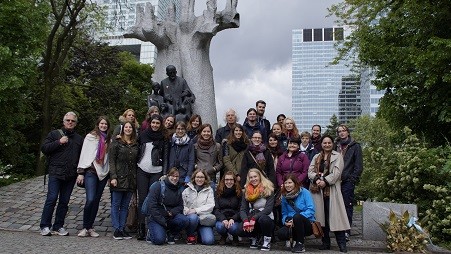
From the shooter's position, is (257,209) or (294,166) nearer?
(257,209)

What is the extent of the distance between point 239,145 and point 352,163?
1.70 m

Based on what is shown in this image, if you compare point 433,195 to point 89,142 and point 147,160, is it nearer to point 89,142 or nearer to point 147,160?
point 147,160

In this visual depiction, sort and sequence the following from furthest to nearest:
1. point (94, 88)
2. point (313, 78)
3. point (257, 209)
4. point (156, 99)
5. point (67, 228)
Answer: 1. point (313, 78)
2. point (94, 88)
3. point (156, 99)
4. point (67, 228)
5. point (257, 209)

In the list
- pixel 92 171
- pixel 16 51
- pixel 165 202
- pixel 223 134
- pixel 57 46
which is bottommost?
pixel 165 202

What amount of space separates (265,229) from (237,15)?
7.04 metres

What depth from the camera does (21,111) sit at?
16.3 metres

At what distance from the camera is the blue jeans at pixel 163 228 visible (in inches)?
251

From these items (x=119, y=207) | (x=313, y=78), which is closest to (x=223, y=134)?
(x=119, y=207)

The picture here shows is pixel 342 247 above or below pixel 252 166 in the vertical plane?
below

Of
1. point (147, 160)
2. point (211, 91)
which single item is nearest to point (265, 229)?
point (147, 160)

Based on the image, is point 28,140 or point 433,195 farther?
point 28,140

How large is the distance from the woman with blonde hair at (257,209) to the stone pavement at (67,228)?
26cm

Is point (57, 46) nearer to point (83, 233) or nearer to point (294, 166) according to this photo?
point (83, 233)

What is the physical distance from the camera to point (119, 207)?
690 cm
